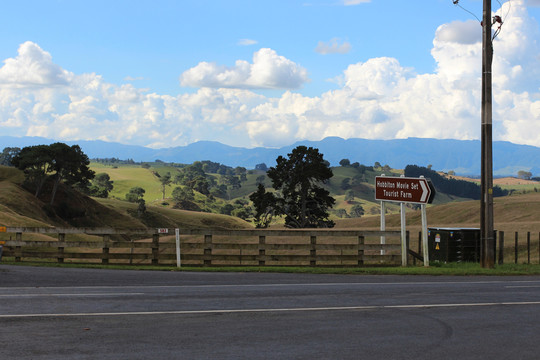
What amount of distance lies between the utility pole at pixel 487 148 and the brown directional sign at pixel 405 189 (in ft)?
6.52

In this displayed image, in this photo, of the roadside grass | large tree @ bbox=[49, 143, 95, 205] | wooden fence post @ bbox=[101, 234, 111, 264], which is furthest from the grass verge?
large tree @ bbox=[49, 143, 95, 205]

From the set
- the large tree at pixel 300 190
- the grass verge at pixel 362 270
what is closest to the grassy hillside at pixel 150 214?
the large tree at pixel 300 190

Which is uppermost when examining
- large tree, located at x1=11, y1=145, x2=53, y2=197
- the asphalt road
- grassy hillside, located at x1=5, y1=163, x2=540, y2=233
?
large tree, located at x1=11, y1=145, x2=53, y2=197

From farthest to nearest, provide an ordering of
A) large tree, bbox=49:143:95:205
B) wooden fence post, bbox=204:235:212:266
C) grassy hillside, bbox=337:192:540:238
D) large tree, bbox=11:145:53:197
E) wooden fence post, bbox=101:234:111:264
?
large tree, bbox=49:143:95:205, large tree, bbox=11:145:53:197, grassy hillside, bbox=337:192:540:238, wooden fence post, bbox=101:234:111:264, wooden fence post, bbox=204:235:212:266

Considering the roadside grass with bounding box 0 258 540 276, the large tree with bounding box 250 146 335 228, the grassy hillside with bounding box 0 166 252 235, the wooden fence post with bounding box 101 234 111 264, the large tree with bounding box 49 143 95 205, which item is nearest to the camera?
the roadside grass with bounding box 0 258 540 276

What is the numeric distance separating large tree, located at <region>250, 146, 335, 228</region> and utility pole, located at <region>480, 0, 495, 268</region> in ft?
168

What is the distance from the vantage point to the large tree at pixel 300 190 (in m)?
74.0

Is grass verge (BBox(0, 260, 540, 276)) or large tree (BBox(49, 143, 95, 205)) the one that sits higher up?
large tree (BBox(49, 143, 95, 205))

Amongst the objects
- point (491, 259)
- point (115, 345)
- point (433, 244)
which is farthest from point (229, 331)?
point (433, 244)

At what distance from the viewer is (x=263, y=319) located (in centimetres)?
1051

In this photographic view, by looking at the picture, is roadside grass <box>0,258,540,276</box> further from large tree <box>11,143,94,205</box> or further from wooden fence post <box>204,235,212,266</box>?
large tree <box>11,143,94,205</box>

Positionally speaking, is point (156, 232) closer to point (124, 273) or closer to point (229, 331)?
point (124, 273)

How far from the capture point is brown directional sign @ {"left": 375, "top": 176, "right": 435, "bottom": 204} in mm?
22109

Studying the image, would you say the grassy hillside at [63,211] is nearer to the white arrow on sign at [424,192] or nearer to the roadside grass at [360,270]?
the roadside grass at [360,270]
